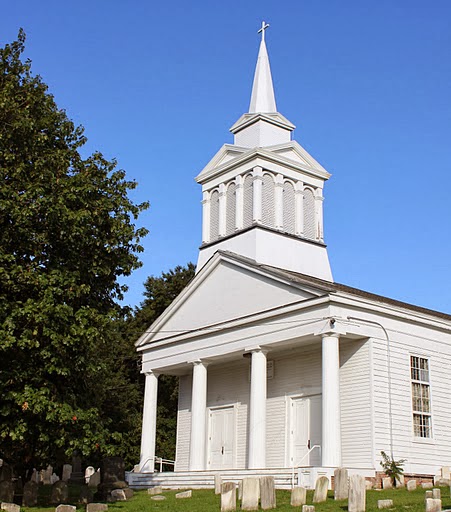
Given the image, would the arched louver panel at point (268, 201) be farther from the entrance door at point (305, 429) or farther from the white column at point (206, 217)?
the entrance door at point (305, 429)

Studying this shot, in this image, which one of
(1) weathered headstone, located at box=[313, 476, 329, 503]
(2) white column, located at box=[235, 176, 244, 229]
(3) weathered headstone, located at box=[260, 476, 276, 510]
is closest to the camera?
(3) weathered headstone, located at box=[260, 476, 276, 510]

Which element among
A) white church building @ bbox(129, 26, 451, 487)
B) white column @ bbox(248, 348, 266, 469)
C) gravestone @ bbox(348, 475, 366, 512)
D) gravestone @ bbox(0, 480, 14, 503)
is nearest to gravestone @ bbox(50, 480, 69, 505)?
gravestone @ bbox(0, 480, 14, 503)

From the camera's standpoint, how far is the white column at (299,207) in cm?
3288

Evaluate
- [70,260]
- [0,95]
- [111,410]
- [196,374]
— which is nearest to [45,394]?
[70,260]

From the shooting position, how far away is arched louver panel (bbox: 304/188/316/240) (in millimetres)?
33344

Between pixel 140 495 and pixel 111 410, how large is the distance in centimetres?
2037

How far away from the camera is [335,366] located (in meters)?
23.9

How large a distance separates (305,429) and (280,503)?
9107mm

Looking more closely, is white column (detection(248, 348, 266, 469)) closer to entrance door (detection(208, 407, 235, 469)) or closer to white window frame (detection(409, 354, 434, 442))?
entrance door (detection(208, 407, 235, 469))

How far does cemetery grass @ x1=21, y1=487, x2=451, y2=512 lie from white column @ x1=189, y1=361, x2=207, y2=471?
17.3 feet

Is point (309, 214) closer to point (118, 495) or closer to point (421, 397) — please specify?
point (421, 397)

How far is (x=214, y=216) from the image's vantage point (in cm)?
3434

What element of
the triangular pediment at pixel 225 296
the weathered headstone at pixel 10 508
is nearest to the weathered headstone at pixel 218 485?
the weathered headstone at pixel 10 508

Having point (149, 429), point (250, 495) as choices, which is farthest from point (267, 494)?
point (149, 429)
